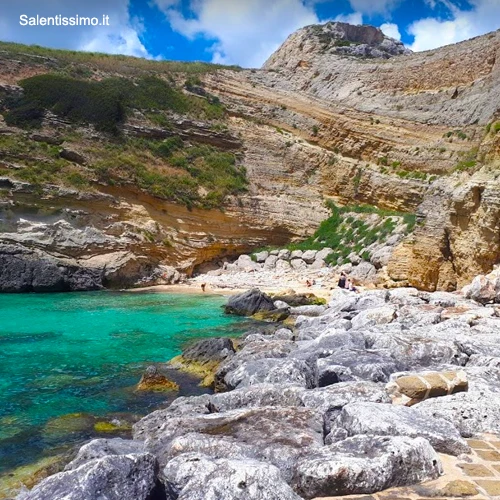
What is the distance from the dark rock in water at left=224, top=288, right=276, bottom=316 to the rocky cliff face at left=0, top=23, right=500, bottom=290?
5566mm

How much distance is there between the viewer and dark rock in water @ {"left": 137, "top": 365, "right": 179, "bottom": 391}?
10.3 meters

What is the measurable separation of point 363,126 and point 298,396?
31894 millimetres

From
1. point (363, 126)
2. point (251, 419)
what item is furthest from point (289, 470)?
point (363, 126)

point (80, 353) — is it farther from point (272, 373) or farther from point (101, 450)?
point (101, 450)

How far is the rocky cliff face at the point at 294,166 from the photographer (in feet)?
66.2

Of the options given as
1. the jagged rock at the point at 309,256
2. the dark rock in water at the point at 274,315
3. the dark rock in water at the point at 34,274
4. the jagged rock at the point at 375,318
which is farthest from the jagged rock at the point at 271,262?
the jagged rock at the point at 375,318

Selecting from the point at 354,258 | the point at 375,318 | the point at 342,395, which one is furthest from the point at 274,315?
the point at 342,395

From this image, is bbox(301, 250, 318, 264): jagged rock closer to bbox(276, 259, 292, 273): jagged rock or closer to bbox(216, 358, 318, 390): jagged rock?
bbox(276, 259, 292, 273): jagged rock

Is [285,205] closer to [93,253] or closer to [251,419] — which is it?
[93,253]

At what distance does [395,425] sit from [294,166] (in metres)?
31.6

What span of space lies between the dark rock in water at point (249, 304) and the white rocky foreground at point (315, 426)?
9427 mm

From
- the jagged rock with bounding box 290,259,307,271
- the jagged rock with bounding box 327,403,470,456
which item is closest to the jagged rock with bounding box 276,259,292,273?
the jagged rock with bounding box 290,259,307,271

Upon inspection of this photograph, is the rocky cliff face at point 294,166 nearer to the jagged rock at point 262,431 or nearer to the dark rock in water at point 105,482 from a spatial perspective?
the jagged rock at point 262,431

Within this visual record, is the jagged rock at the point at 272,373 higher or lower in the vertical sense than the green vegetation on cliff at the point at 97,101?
lower
